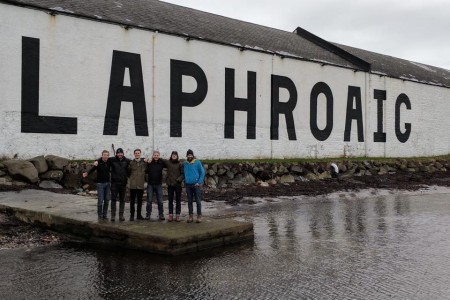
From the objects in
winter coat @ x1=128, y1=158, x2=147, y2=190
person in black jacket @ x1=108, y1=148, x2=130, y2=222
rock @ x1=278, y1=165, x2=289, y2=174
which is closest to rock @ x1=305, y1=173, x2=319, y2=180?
rock @ x1=278, y1=165, x2=289, y2=174

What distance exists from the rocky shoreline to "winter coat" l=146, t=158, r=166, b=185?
2.26 metres

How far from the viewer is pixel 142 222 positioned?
9500mm

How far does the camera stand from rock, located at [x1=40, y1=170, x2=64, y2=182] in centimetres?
1538

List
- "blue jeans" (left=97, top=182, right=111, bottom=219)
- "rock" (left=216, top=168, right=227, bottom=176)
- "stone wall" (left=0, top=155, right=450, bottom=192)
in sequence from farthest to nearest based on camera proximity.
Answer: "rock" (left=216, top=168, right=227, bottom=176), "stone wall" (left=0, top=155, right=450, bottom=192), "blue jeans" (left=97, top=182, right=111, bottom=219)

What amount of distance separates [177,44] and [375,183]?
39.1 feet

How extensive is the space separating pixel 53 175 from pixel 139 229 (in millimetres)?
7916

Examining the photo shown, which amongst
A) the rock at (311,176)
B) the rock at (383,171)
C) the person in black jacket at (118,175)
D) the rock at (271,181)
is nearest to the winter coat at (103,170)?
the person in black jacket at (118,175)

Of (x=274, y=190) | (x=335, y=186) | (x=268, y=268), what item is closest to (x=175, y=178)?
(x=268, y=268)

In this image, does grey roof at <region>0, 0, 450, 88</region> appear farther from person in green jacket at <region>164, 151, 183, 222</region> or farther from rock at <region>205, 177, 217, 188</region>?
person in green jacket at <region>164, 151, 183, 222</region>

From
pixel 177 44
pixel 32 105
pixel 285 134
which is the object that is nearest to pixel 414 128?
pixel 285 134

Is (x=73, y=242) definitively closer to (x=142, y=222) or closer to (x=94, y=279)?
(x=142, y=222)

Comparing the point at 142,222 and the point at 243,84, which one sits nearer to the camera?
the point at 142,222

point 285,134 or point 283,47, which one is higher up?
point 283,47

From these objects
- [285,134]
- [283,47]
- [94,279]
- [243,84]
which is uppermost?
[283,47]
